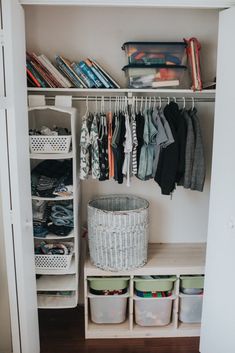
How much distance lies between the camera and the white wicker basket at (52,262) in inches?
99.6

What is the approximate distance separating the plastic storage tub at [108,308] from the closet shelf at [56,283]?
6.5 inches

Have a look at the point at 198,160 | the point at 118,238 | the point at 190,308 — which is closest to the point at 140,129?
the point at 198,160

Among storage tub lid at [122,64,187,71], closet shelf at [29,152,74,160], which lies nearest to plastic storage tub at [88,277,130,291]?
closet shelf at [29,152,74,160]

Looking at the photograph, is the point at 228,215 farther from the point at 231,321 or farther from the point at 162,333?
the point at 162,333

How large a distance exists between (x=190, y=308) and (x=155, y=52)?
6.08 feet

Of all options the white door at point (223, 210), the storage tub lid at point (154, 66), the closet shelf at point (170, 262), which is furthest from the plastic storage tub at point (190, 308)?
the storage tub lid at point (154, 66)

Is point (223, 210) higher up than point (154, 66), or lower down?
lower down

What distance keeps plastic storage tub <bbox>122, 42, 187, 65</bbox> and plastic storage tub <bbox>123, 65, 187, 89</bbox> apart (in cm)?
5

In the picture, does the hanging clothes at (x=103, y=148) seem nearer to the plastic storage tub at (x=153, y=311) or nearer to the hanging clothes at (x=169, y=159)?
the hanging clothes at (x=169, y=159)

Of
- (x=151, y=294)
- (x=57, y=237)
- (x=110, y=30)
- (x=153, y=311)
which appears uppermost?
(x=110, y=30)

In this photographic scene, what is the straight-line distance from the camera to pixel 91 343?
8.61 ft

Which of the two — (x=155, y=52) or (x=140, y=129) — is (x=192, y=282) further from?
(x=155, y=52)

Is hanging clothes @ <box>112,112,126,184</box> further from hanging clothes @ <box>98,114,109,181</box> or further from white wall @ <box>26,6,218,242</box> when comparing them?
white wall @ <box>26,6,218,242</box>

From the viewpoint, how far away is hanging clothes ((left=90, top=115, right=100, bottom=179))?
245cm
